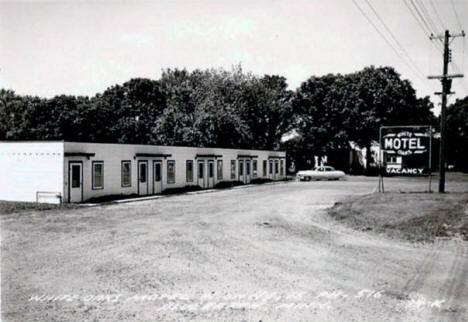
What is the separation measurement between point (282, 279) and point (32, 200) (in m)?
19.2

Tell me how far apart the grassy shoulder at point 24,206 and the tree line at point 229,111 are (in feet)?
79.6

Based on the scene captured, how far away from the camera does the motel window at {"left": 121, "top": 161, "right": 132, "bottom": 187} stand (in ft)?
89.1

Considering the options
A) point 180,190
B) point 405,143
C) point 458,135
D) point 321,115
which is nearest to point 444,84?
point 405,143

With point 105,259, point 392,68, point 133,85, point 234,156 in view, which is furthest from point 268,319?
point 133,85

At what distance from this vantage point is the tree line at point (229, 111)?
160 ft

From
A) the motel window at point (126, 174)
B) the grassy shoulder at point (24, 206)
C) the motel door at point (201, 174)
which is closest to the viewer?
the grassy shoulder at point (24, 206)

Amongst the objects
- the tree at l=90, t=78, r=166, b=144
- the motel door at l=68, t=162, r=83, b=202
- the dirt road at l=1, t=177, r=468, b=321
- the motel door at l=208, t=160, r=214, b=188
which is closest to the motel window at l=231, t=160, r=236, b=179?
the motel door at l=208, t=160, r=214, b=188

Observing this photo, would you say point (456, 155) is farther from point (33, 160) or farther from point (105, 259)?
point (105, 259)

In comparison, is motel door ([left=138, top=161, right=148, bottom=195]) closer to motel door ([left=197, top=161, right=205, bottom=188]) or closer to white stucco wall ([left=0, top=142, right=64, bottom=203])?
white stucco wall ([left=0, top=142, right=64, bottom=203])

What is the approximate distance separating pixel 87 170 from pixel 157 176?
21.0ft

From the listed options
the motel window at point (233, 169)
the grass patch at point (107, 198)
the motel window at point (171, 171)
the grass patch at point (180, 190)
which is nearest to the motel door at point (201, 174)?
the grass patch at point (180, 190)

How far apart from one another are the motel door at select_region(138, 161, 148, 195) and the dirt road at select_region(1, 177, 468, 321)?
38.7ft

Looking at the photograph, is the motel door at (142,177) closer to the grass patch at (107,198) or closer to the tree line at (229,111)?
the grass patch at (107,198)

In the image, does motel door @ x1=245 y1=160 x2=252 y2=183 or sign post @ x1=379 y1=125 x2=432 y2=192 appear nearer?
sign post @ x1=379 y1=125 x2=432 y2=192
